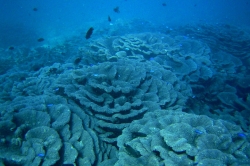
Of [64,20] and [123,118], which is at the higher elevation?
[64,20]

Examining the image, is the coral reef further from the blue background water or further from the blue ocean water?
the blue background water

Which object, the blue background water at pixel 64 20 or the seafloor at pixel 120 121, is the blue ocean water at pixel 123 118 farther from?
the blue background water at pixel 64 20

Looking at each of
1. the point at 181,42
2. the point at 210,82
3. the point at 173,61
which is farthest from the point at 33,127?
the point at 181,42

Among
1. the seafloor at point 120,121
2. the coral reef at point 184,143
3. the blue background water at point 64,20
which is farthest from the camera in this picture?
the blue background water at point 64,20

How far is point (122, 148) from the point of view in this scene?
3.27 meters

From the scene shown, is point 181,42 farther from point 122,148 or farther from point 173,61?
point 122,148

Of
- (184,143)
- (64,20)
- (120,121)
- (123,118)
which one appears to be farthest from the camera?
(64,20)

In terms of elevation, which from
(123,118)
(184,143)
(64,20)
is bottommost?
(184,143)

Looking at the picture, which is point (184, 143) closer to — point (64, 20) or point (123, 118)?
point (123, 118)

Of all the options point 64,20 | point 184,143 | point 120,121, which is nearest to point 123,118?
point 120,121

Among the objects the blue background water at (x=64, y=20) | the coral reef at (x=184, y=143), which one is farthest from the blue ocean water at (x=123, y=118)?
the blue background water at (x=64, y=20)

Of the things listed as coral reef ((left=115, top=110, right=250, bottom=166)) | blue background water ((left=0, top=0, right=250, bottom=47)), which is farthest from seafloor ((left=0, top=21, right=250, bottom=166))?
blue background water ((left=0, top=0, right=250, bottom=47))

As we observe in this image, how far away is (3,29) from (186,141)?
102 feet

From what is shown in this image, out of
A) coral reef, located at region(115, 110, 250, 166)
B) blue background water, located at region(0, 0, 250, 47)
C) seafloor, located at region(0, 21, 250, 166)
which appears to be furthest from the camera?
blue background water, located at region(0, 0, 250, 47)
